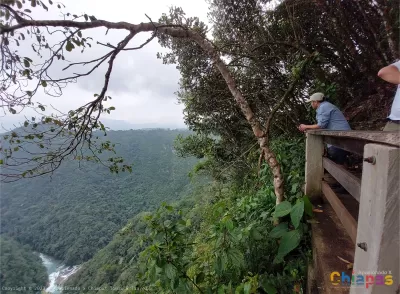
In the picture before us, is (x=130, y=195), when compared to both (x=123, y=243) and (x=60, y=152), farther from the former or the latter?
(x=60, y=152)

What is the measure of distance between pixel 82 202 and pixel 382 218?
105ft

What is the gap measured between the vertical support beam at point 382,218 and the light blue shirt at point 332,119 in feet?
7.58

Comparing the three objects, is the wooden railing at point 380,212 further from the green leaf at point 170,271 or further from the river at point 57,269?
the river at point 57,269

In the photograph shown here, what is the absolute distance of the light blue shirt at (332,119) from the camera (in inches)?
115

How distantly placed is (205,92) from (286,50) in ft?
7.96

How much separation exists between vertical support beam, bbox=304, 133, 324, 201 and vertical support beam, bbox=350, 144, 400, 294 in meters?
1.74

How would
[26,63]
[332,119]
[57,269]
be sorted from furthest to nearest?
[57,269]
[332,119]
[26,63]

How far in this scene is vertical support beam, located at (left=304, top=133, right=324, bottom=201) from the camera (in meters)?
2.55

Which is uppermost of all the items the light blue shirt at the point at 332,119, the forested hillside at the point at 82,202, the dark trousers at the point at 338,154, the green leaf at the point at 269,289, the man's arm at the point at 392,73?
the man's arm at the point at 392,73

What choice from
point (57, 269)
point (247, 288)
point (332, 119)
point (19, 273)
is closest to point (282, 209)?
point (247, 288)

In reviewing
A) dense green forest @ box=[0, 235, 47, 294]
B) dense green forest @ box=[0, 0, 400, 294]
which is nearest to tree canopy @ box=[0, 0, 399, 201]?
dense green forest @ box=[0, 0, 400, 294]

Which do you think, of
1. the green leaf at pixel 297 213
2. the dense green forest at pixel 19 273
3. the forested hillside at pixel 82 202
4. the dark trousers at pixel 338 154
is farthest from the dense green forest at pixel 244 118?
the forested hillside at pixel 82 202

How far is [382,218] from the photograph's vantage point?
0.78 m

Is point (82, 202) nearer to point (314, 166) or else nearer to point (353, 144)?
point (314, 166)
